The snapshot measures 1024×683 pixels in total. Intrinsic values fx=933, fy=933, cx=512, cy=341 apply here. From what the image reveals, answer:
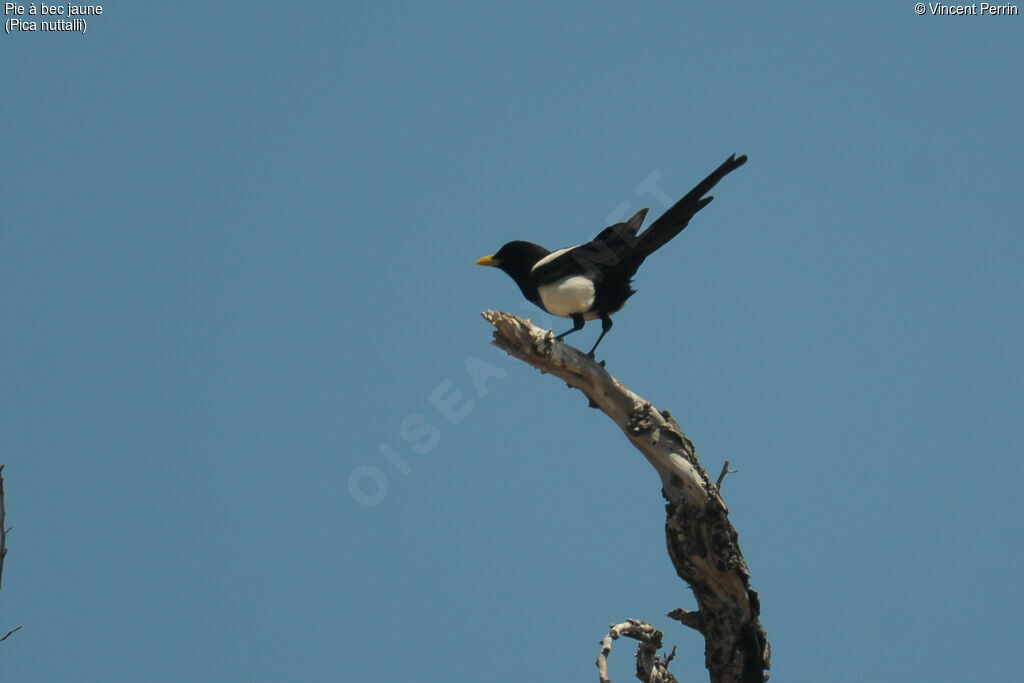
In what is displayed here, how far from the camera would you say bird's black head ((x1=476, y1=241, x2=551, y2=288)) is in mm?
7219

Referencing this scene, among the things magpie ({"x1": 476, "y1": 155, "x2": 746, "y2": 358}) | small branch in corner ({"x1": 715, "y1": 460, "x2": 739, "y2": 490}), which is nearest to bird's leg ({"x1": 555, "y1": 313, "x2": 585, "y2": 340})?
magpie ({"x1": 476, "y1": 155, "x2": 746, "y2": 358})

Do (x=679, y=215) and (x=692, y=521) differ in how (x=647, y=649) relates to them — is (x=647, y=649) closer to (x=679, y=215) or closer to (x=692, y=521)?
(x=692, y=521)

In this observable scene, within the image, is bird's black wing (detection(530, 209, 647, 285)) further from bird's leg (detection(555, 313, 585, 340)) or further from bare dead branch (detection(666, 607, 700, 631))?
bare dead branch (detection(666, 607, 700, 631))

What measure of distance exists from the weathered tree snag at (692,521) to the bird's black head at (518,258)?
5.02 ft

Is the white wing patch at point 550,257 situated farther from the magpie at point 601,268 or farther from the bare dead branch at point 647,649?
the bare dead branch at point 647,649

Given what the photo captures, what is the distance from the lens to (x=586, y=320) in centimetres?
673

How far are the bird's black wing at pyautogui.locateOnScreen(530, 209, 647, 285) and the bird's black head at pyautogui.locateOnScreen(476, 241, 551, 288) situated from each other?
1.71 ft

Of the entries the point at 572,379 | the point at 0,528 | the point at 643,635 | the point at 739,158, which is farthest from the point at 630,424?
the point at 0,528

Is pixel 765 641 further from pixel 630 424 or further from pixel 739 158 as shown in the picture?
pixel 739 158

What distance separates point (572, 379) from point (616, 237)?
3.79 ft

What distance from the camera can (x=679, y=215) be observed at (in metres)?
6.09

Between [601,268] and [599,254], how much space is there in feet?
0.32

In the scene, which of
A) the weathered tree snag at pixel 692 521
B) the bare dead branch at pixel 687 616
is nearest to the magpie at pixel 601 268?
the weathered tree snag at pixel 692 521

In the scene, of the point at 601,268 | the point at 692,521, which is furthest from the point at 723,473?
the point at 601,268
